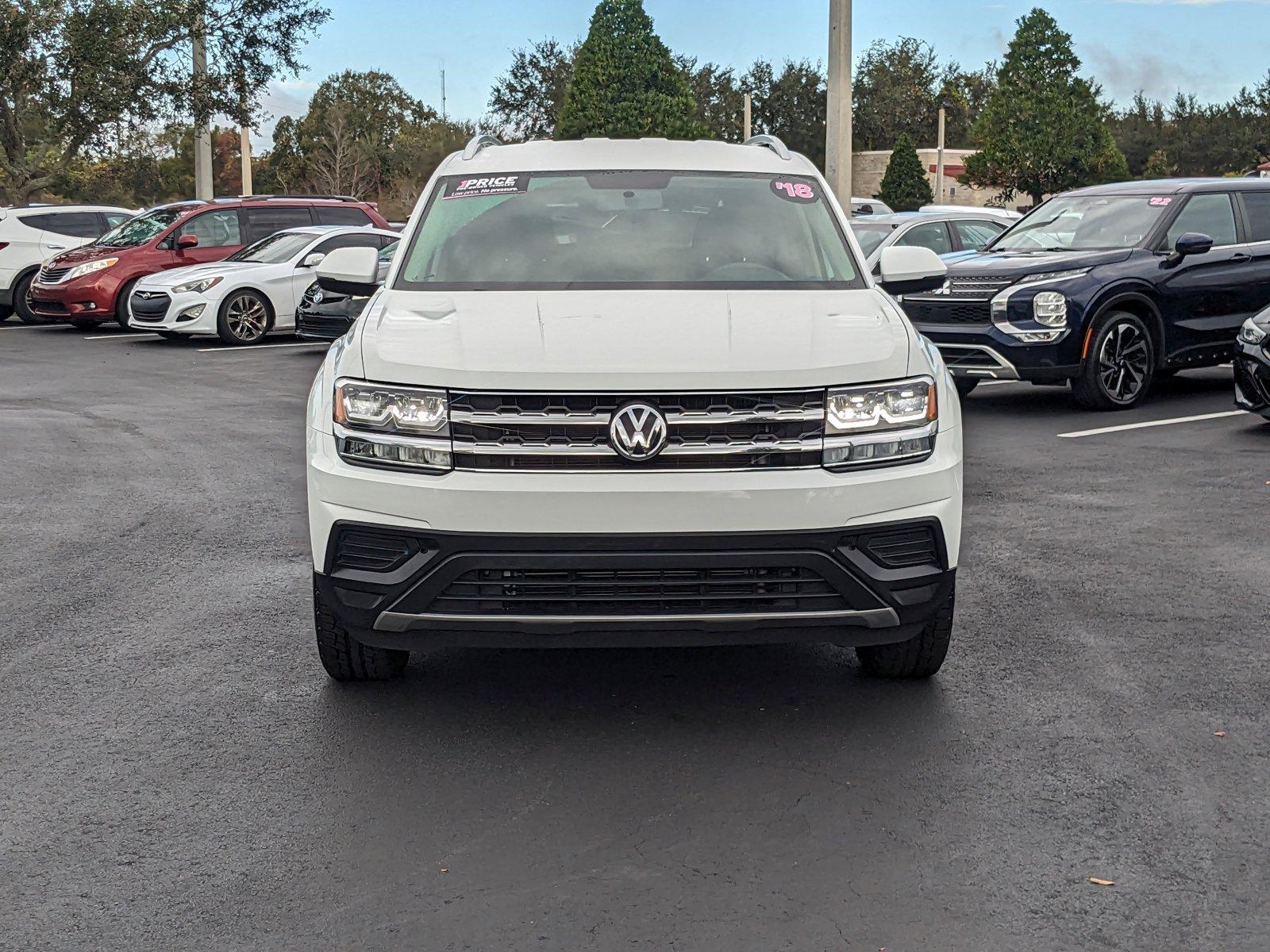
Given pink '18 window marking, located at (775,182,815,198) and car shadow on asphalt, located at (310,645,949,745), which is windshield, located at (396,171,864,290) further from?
car shadow on asphalt, located at (310,645,949,745)

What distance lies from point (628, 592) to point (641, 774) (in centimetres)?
51

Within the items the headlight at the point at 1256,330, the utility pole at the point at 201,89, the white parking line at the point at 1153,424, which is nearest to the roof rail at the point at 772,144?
the white parking line at the point at 1153,424

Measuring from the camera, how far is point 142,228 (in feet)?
71.7

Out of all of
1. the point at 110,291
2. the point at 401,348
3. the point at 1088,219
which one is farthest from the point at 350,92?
the point at 401,348

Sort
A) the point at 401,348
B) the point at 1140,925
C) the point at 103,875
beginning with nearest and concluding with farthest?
the point at 1140,925
the point at 103,875
the point at 401,348

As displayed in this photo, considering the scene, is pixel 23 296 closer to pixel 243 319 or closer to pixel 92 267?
pixel 92 267

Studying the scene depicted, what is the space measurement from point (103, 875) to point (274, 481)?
5.71 meters

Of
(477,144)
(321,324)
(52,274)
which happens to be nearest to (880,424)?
(477,144)

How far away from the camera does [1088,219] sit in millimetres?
12836

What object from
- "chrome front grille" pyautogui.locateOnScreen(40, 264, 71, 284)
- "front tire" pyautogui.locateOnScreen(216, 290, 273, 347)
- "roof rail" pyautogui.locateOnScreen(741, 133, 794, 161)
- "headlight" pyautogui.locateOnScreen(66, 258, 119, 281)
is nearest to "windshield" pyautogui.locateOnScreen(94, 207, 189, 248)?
"headlight" pyautogui.locateOnScreen(66, 258, 119, 281)

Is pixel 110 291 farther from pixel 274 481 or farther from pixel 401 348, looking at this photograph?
pixel 401 348

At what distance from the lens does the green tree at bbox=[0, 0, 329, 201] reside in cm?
2694

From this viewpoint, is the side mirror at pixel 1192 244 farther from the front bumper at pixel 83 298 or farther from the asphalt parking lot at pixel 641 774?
the front bumper at pixel 83 298

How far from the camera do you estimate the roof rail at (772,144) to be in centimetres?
658
